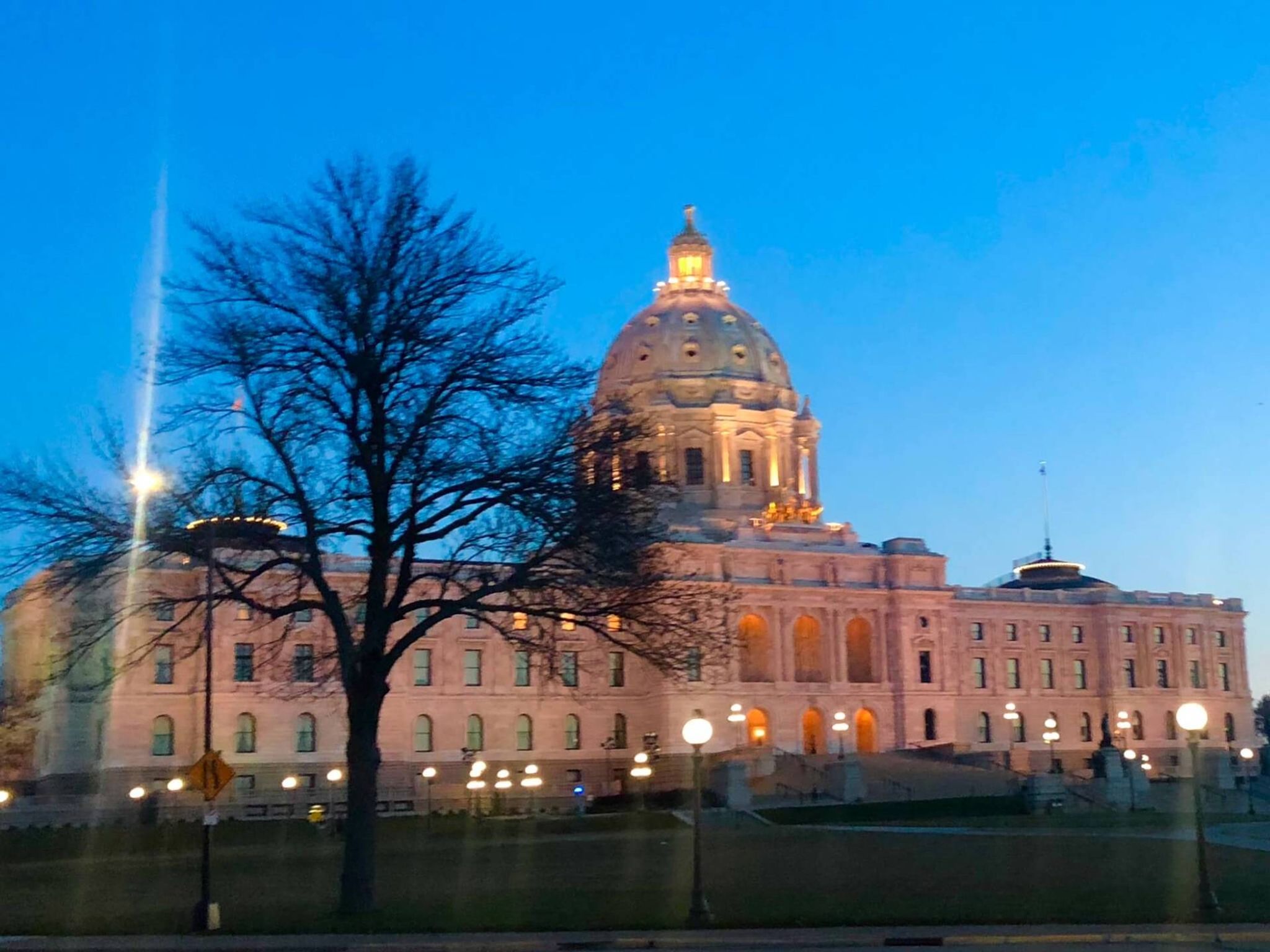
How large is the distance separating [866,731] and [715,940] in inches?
3444

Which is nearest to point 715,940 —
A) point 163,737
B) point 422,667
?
point 163,737

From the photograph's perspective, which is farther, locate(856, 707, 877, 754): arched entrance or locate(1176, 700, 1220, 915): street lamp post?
locate(856, 707, 877, 754): arched entrance

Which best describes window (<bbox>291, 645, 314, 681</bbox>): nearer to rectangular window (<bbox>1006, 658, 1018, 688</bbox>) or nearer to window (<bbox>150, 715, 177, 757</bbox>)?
window (<bbox>150, 715, 177, 757</bbox>)

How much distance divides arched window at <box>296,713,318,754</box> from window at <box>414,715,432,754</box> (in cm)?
613

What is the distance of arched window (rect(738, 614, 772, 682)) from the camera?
108375 mm

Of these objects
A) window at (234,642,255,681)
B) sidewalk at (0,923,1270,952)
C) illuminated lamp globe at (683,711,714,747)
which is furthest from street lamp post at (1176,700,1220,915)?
window at (234,642,255,681)

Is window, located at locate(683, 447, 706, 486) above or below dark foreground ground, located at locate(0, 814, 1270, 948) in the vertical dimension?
above

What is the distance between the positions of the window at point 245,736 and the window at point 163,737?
136 inches

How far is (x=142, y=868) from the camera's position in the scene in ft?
161

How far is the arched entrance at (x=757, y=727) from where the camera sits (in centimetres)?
10681

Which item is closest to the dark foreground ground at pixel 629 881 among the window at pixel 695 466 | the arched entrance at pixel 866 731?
the arched entrance at pixel 866 731

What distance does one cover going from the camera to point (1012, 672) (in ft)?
401

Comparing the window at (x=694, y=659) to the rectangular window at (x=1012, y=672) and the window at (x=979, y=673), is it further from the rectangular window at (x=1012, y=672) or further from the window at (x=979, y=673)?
the rectangular window at (x=1012, y=672)

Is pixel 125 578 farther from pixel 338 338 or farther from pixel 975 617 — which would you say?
pixel 975 617
